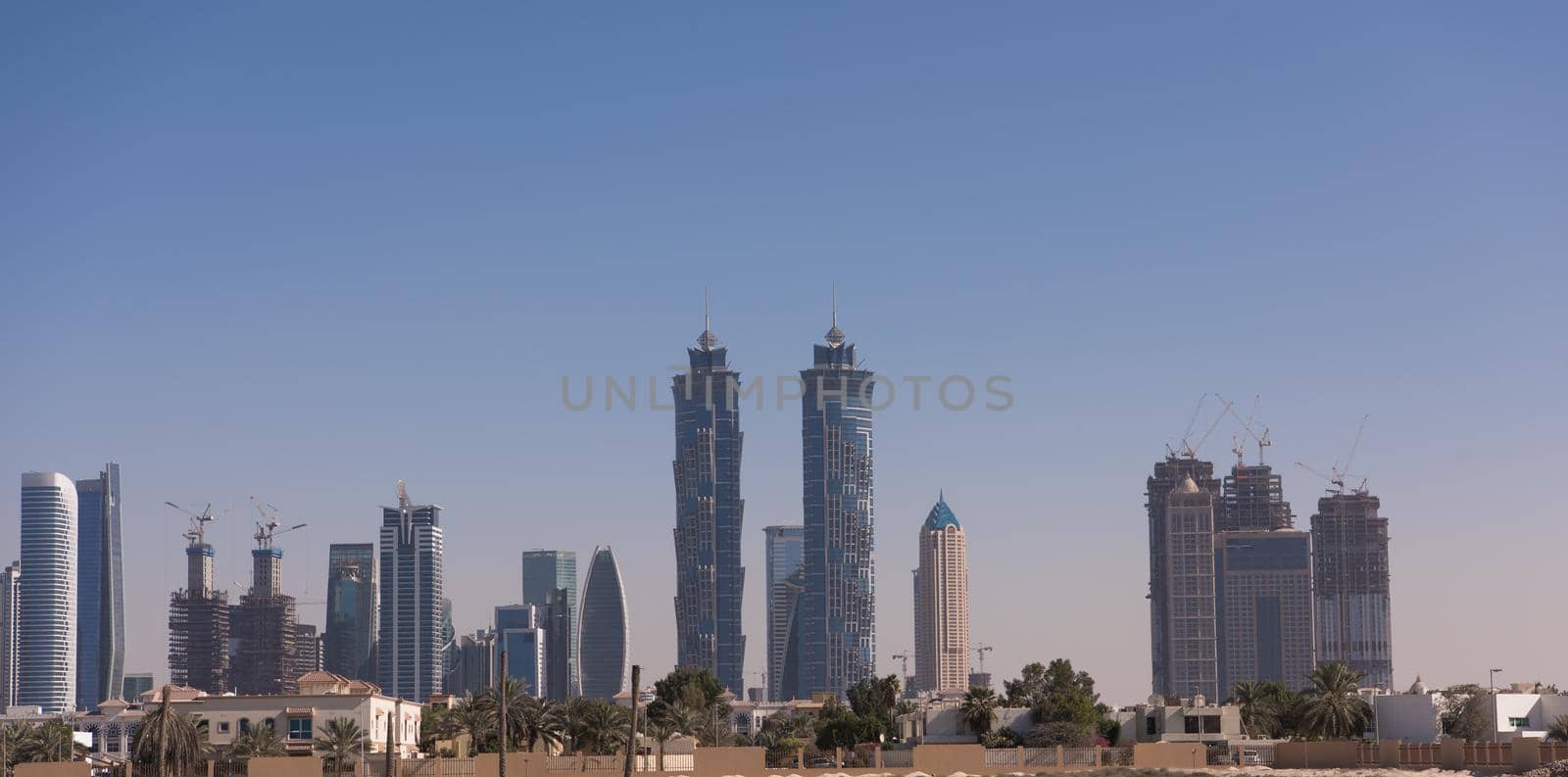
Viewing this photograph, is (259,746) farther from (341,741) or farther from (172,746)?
(172,746)

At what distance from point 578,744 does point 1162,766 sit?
4228 cm

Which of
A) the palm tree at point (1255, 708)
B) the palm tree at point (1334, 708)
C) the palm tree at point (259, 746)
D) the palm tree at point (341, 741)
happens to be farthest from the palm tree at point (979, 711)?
the palm tree at point (259, 746)

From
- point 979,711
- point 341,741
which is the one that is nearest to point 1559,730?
point 979,711

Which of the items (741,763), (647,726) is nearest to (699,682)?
(647,726)

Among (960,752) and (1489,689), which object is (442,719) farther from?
(1489,689)

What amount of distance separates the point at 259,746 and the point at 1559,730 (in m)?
90.5

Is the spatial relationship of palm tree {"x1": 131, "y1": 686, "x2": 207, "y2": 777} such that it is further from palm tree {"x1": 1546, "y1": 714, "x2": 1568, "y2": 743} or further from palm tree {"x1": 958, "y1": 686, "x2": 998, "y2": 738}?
palm tree {"x1": 1546, "y1": 714, "x2": 1568, "y2": 743}

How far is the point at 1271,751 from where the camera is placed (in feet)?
443

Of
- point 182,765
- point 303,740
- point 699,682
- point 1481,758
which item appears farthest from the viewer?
point 699,682

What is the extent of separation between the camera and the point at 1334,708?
147250mm

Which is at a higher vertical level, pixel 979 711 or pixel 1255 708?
pixel 979 711

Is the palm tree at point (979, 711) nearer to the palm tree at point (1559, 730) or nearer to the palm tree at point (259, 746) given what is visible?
the palm tree at point (1559, 730)

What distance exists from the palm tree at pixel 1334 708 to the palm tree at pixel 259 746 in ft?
248

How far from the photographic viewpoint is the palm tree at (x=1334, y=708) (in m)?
147
